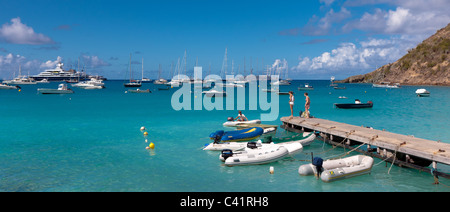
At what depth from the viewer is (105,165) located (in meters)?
17.9

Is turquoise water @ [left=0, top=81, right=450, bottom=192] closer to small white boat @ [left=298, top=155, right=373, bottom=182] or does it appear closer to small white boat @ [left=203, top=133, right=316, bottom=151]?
small white boat @ [left=298, top=155, right=373, bottom=182]

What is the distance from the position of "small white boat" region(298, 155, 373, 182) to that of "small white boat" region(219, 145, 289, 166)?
235 cm

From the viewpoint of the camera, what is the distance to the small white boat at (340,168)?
48.4 ft

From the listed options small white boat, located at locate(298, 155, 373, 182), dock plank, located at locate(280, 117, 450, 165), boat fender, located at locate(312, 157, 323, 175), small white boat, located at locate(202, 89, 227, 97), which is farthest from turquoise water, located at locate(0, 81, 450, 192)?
small white boat, located at locate(202, 89, 227, 97)

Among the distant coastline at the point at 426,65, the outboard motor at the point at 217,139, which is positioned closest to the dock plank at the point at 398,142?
the outboard motor at the point at 217,139

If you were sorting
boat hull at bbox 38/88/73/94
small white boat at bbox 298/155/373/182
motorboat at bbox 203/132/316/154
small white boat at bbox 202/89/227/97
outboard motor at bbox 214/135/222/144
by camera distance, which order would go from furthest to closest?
boat hull at bbox 38/88/73/94 < small white boat at bbox 202/89/227/97 < outboard motor at bbox 214/135/222/144 < motorboat at bbox 203/132/316/154 < small white boat at bbox 298/155/373/182

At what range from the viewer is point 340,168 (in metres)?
15.3

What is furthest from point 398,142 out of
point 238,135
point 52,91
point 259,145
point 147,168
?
point 52,91

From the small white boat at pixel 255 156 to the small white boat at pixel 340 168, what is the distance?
2.35 meters

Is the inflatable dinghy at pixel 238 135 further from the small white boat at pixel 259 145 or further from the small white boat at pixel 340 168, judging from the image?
the small white boat at pixel 340 168

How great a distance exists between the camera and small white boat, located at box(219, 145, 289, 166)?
1722 cm
